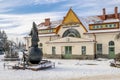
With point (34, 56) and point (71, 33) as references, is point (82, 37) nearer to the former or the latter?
point (71, 33)

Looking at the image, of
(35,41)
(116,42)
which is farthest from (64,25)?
(35,41)

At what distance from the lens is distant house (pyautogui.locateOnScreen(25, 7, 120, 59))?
39344 mm

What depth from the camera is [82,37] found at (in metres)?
42.0

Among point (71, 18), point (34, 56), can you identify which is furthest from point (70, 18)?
point (34, 56)

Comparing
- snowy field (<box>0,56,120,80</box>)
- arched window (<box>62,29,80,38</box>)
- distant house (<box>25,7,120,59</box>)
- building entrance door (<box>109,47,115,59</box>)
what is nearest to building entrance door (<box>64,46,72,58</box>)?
distant house (<box>25,7,120,59</box>)

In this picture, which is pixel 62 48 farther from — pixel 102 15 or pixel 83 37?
pixel 102 15

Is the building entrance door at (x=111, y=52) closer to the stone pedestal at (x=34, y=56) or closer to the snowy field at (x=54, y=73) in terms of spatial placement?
the snowy field at (x=54, y=73)

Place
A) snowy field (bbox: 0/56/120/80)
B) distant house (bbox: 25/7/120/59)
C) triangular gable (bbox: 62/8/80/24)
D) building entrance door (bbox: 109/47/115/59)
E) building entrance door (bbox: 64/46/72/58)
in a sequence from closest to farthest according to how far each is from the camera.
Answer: snowy field (bbox: 0/56/120/80)
building entrance door (bbox: 109/47/115/59)
distant house (bbox: 25/7/120/59)
building entrance door (bbox: 64/46/72/58)
triangular gable (bbox: 62/8/80/24)

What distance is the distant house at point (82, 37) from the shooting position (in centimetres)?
3934

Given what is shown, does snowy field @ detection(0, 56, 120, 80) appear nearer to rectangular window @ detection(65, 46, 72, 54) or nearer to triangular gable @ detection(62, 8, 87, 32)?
rectangular window @ detection(65, 46, 72, 54)

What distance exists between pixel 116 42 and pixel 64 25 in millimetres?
10341

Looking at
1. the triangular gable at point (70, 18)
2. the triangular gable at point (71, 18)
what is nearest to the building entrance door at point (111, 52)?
the triangular gable at point (71, 18)

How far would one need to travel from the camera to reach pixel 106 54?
129 ft

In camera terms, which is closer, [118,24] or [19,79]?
[19,79]
